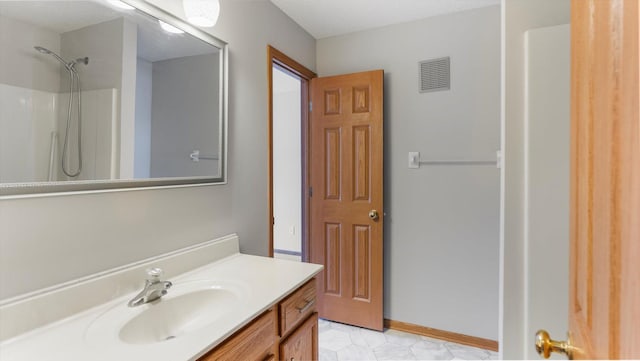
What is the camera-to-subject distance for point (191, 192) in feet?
4.81

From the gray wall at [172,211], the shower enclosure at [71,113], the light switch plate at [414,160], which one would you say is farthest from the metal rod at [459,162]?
the shower enclosure at [71,113]

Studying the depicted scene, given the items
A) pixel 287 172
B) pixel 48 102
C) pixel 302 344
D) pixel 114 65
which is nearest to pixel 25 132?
pixel 48 102

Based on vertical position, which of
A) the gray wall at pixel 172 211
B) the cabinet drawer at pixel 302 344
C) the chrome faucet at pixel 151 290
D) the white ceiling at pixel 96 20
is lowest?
the cabinet drawer at pixel 302 344

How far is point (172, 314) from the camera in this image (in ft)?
3.73

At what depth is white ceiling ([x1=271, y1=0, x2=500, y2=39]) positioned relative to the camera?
2127mm

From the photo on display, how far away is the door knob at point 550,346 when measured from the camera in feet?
2.16

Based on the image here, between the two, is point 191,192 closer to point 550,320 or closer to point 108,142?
point 108,142

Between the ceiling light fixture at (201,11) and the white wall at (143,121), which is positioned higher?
the ceiling light fixture at (201,11)

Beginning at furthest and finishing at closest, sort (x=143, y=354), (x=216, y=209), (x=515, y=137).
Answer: (x=216, y=209), (x=515, y=137), (x=143, y=354)

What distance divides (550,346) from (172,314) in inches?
44.6

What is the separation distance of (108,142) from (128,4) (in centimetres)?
52

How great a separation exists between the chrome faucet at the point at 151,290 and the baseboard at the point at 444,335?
6.41ft

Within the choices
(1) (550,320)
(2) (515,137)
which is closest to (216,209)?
(2) (515,137)

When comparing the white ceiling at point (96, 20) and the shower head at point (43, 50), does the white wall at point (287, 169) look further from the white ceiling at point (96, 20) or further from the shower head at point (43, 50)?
the shower head at point (43, 50)
